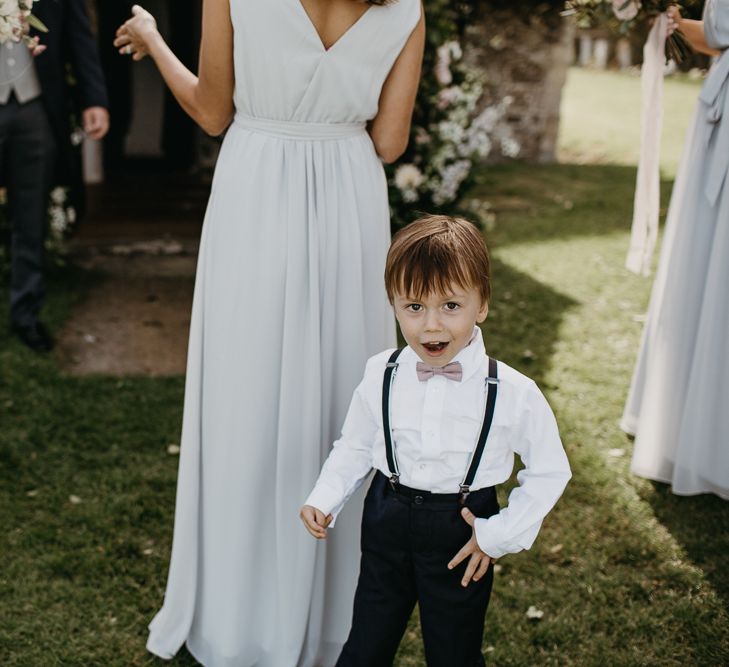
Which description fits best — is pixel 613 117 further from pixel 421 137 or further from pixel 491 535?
pixel 491 535

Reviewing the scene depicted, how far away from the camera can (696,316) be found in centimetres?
373

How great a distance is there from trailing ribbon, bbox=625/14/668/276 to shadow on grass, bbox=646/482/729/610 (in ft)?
A: 3.16

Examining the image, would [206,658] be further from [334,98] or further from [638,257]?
[638,257]

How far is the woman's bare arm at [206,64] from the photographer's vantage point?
7.59ft

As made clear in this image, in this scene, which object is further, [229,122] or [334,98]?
[229,122]

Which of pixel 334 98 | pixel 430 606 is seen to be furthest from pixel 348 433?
pixel 334 98

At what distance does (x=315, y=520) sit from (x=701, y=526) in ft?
6.85

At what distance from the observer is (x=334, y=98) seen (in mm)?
2395

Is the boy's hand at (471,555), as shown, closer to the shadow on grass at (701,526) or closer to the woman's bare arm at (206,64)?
the woman's bare arm at (206,64)

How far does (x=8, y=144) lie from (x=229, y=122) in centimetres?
290

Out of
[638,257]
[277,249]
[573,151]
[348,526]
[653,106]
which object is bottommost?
[573,151]

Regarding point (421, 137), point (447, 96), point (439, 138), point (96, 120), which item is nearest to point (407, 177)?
point (421, 137)

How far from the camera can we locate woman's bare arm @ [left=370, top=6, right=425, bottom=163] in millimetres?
2475

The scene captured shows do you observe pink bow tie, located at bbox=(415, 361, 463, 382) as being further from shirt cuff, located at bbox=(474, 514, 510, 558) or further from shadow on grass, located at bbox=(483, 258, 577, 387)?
shadow on grass, located at bbox=(483, 258, 577, 387)
